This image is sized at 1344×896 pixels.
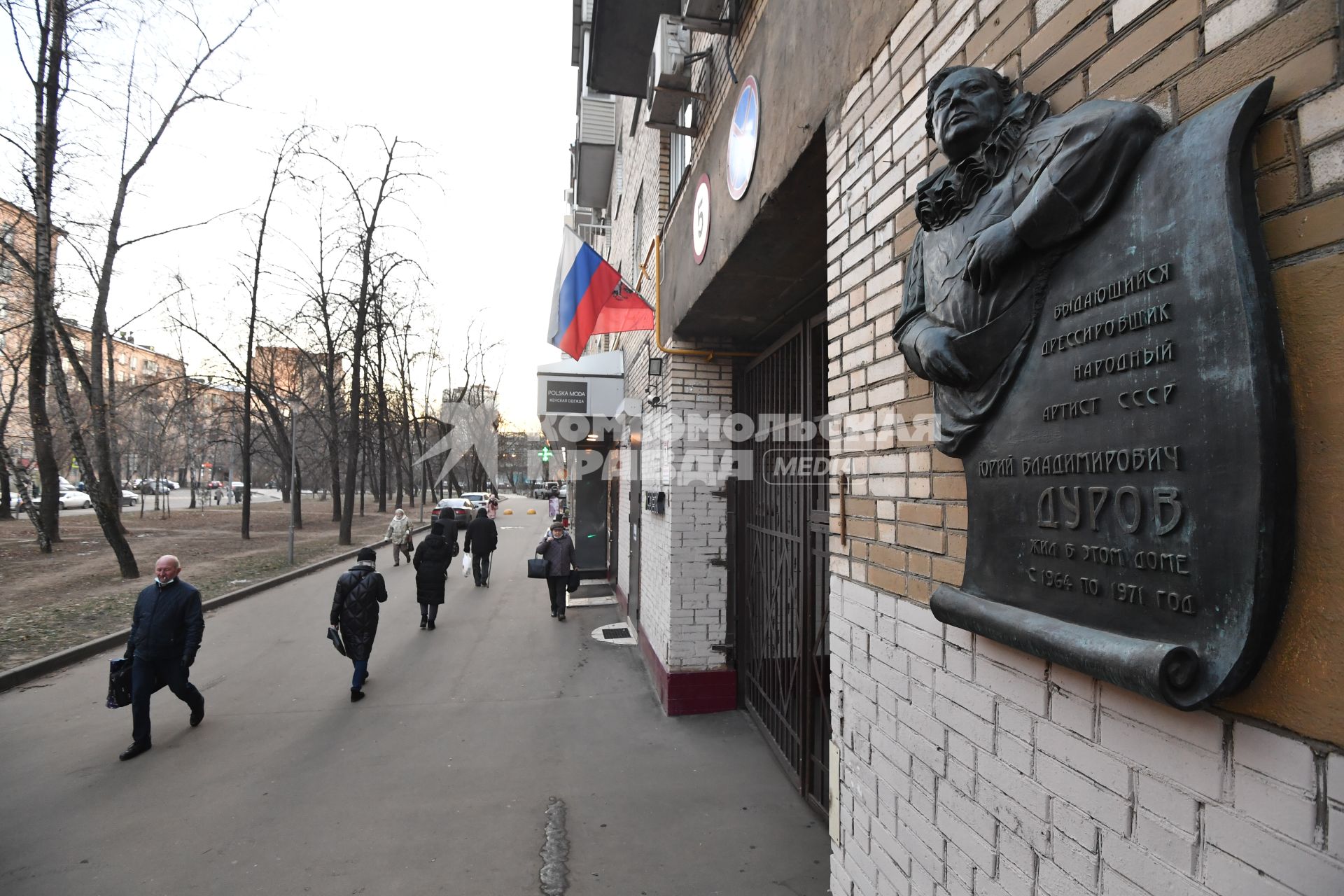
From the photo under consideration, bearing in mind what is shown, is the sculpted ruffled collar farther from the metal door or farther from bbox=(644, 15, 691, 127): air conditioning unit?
the metal door

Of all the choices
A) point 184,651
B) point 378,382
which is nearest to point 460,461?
point 378,382

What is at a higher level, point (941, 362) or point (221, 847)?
point (941, 362)

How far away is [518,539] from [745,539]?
20192mm

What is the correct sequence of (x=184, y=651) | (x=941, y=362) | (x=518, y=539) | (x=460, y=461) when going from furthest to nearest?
1. (x=460, y=461)
2. (x=518, y=539)
3. (x=184, y=651)
4. (x=941, y=362)

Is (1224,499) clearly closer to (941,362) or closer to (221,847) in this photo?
(941,362)

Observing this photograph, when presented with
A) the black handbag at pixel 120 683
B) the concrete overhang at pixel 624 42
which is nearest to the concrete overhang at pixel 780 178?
the concrete overhang at pixel 624 42

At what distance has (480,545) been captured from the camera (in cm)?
1321

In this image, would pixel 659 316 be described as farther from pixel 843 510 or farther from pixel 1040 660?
pixel 1040 660

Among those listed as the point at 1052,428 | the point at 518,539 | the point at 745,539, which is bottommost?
the point at 518,539

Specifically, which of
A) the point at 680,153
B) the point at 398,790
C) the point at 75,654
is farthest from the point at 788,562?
the point at 75,654

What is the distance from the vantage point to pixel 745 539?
229 inches

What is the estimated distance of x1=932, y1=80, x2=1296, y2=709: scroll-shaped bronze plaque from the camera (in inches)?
38.2

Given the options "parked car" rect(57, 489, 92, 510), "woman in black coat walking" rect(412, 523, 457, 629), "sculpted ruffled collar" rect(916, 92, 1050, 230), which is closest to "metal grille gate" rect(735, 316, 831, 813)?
"sculpted ruffled collar" rect(916, 92, 1050, 230)

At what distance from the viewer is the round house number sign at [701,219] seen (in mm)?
4414
